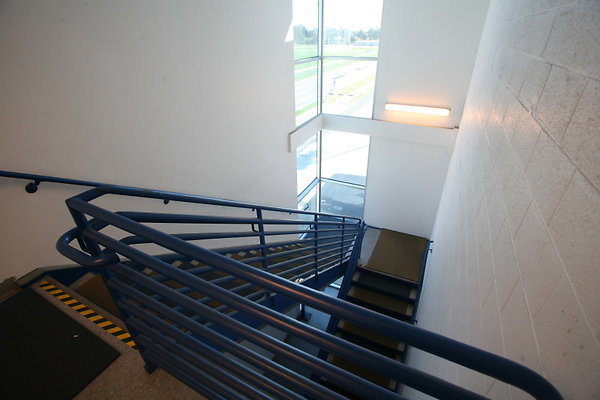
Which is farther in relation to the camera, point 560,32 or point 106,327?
point 106,327

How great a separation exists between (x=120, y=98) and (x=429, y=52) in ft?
16.5

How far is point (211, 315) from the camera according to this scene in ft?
2.60

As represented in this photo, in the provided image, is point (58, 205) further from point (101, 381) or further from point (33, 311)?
point (101, 381)

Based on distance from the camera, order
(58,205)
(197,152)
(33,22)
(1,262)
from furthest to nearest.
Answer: (197,152), (58,205), (1,262), (33,22)

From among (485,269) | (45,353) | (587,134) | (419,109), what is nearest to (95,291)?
(45,353)

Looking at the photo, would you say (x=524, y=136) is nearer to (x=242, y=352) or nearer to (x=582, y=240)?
(x=582, y=240)

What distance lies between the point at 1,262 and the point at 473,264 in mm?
2887

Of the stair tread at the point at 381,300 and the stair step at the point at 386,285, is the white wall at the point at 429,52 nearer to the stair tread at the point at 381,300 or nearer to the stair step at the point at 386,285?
the stair step at the point at 386,285

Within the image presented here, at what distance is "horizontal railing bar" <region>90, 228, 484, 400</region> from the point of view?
53 centimetres

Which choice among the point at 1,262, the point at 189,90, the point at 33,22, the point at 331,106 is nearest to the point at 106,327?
the point at 1,262

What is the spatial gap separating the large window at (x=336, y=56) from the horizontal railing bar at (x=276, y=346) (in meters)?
5.06

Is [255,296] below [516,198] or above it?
below

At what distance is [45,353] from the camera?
142 centimetres

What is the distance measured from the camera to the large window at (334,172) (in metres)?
6.79
